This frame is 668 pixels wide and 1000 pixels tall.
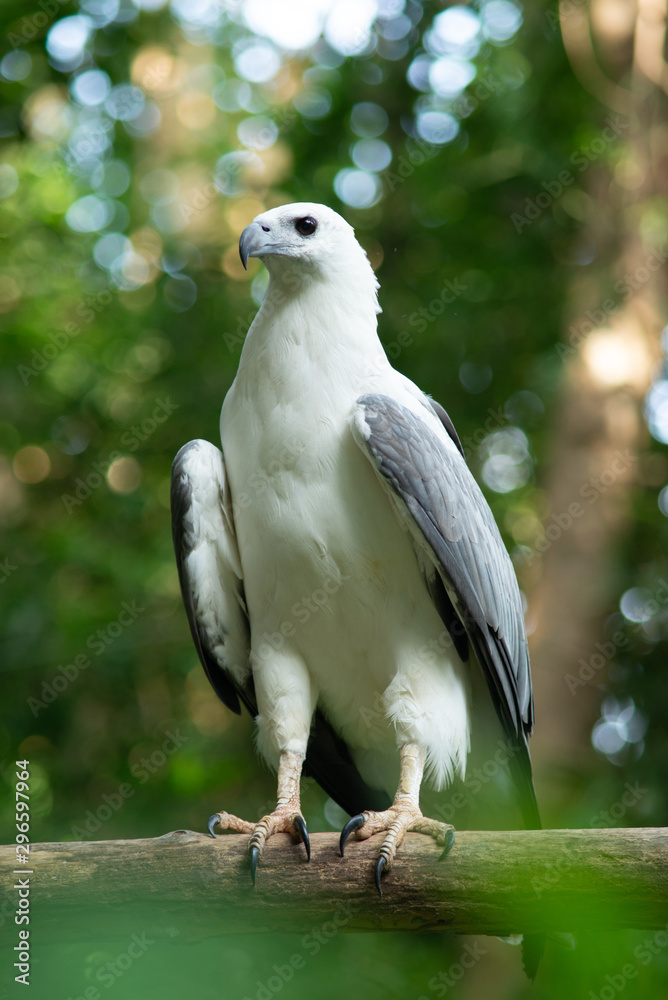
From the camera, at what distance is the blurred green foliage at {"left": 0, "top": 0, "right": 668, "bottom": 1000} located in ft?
21.6

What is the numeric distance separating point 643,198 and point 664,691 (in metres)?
3.92

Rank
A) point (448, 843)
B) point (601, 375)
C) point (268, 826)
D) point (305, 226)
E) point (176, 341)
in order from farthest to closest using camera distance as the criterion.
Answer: point (176, 341), point (601, 375), point (305, 226), point (268, 826), point (448, 843)

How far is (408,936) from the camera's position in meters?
5.43

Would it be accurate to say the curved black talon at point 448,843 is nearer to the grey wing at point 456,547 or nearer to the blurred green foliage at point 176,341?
the grey wing at point 456,547

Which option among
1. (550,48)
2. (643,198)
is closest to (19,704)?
(643,198)

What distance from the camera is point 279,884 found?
9.64 ft

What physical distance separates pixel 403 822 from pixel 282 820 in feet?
1.51

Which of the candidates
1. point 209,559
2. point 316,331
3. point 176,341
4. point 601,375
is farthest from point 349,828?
point 176,341

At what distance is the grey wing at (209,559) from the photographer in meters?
3.85

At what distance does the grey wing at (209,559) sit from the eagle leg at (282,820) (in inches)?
24.8

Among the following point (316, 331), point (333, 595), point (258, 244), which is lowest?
point (333, 595)

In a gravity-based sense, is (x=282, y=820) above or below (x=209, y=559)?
below

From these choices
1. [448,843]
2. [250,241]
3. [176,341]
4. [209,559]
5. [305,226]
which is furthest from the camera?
[176,341]

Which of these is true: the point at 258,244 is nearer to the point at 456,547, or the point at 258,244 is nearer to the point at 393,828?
the point at 456,547
